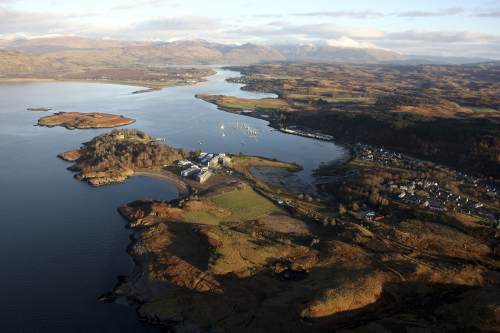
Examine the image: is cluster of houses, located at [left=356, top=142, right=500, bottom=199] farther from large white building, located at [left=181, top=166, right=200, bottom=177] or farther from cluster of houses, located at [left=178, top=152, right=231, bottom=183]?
large white building, located at [left=181, top=166, right=200, bottom=177]

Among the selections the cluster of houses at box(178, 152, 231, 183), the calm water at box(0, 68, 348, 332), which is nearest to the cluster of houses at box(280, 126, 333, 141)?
the calm water at box(0, 68, 348, 332)

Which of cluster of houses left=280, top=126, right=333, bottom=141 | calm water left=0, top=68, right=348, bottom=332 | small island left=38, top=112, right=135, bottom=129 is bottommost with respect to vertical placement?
calm water left=0, top=68, right=348, bottom=332

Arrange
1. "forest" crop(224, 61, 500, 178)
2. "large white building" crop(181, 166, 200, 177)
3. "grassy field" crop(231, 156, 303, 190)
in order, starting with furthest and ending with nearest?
"forest" crop(224, 61, 500, 178), "grassy field" crop(231, 156, 303, 190), "large white building" crop(181, 166, 200, 177)

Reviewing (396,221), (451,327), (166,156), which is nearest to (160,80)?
(166,156)

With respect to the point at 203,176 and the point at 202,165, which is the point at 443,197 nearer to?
the point at 203,176

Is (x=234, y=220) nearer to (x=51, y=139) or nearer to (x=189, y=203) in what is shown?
(x=189, y=203)

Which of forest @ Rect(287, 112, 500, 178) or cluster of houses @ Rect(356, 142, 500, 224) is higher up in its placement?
forest @ Rect(287, 112, 500, 178)
